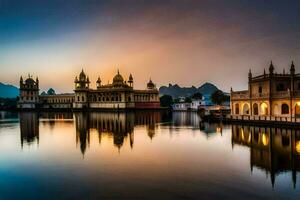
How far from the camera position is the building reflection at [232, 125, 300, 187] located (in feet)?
58.3

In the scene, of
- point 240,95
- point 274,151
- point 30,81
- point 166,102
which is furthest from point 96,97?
point 274,151

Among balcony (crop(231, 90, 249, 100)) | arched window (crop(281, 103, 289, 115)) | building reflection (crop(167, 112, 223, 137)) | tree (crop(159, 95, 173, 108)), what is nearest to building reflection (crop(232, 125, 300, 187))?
building reflection (crop(167, 112, 223, 137))

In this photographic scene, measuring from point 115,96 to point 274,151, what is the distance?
8294 centimetres

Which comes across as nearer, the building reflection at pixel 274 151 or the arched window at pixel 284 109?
the building reflection at pixel 274 151

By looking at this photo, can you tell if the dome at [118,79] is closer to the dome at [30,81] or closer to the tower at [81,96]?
the tower at [81,96]

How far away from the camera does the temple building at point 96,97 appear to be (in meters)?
103

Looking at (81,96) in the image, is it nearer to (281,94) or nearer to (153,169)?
(281,94)

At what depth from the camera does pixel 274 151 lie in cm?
2264

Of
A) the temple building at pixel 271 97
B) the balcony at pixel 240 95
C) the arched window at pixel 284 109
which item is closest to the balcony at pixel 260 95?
the temple building at pixel 271 97

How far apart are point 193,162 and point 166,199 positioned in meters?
7.37

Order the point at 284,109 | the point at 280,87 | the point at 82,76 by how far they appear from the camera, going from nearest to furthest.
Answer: the point at 284,109, the point at 280,87, the point at 82,76

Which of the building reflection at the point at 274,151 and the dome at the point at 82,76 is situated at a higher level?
the dome at the point at 82,76

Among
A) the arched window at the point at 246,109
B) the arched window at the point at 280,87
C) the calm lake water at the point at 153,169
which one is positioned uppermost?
the arched window at the point at 280,87

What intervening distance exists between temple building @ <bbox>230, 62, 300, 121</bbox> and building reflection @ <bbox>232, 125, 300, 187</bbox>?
5.13 meters
